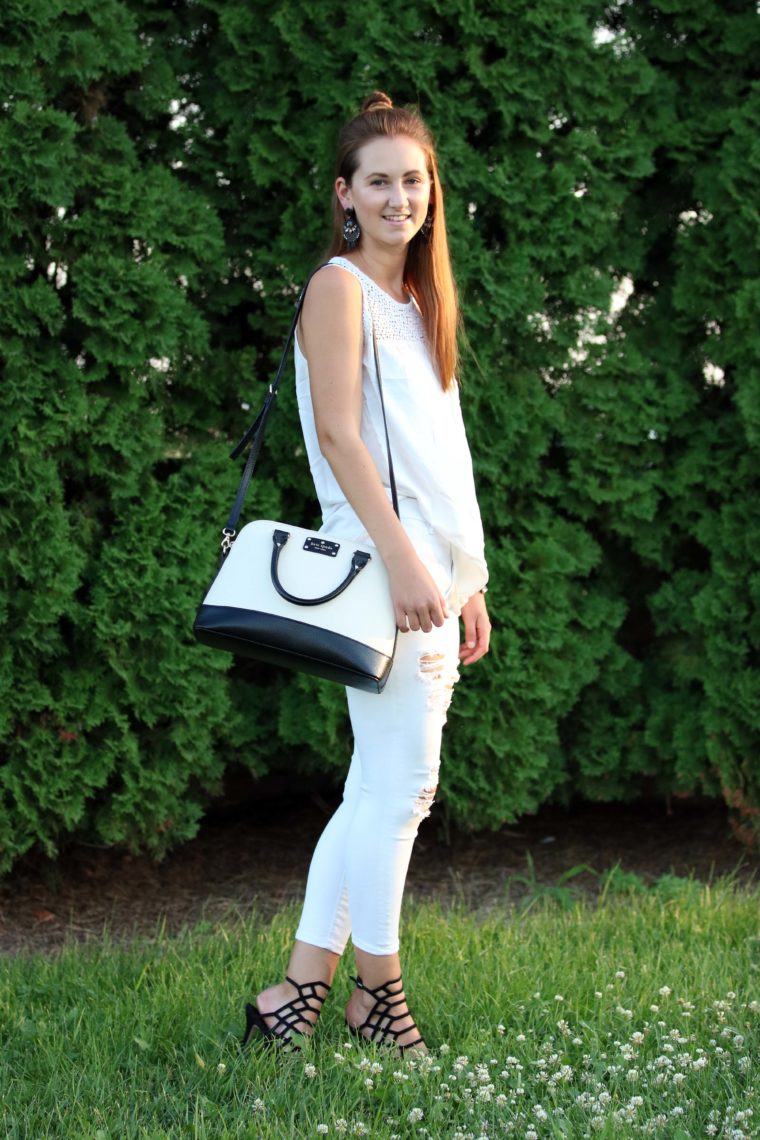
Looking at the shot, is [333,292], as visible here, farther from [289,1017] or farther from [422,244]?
[289,1017]

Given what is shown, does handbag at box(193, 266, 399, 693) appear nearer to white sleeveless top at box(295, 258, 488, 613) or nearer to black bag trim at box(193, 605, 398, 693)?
black bag trim at box(193, 605, 398, 693)

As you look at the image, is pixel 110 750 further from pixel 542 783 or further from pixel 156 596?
pixel 542 783

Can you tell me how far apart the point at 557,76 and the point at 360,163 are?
186cm

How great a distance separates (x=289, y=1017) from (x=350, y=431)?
4.32ft

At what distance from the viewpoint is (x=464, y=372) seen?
165 inches

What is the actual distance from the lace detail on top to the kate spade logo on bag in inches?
18.6

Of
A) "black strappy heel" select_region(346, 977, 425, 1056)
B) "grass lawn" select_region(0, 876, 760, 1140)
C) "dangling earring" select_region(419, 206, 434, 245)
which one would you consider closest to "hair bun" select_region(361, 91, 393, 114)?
"dangling earring" select_region(419, 206, 434, 245)

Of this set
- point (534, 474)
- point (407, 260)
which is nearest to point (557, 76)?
point (534, 474)

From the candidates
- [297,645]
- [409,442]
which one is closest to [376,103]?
[409,442]

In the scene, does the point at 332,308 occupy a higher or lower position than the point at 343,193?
lower

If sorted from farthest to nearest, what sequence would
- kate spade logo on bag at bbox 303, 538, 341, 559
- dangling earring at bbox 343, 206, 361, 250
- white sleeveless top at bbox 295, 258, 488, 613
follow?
dangling earring at bbox 343, 206, 361, 250 → white sleeveless top at bbox 295, 258, 488, 613 → kate spade logo on bag at bbox 303, 538, 341, 559

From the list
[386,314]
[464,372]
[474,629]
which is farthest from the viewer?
[464,372]

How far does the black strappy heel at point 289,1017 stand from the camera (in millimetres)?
2693

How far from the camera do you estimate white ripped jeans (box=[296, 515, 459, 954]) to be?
101 inches
